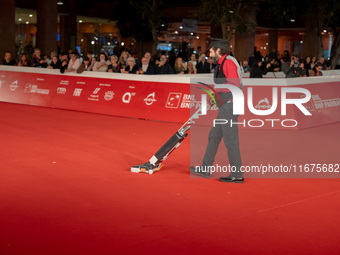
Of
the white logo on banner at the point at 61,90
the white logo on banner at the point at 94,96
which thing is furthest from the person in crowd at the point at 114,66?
the white logo on banner at the point at 61,90

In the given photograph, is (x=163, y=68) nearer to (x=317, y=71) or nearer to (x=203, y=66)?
(x=203, y=66)

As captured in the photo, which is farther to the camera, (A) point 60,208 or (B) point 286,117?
(B) point 286,117

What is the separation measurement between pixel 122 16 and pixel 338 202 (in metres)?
27.0

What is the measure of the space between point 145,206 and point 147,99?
7.65m

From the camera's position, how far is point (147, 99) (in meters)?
12.5

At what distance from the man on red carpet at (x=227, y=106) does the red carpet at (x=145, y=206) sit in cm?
34

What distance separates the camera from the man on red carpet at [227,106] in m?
6.04

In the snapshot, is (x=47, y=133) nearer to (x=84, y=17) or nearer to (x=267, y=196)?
(x=267, y=196)

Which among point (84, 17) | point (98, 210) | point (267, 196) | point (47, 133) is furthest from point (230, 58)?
point (84, 17)

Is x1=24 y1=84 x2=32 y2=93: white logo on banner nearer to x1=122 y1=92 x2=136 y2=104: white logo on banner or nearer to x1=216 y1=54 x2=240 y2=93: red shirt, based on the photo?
x1=122 y1=92 x2=136 y2=104: white logo on banner

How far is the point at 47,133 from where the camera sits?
9.98m

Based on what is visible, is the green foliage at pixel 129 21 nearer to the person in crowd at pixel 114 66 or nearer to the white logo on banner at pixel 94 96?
the person in crowd at pixel 114 66

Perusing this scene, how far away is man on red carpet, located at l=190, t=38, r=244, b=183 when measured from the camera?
6.04m

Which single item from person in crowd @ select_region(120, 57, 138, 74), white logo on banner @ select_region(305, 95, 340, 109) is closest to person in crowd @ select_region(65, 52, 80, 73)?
person in crowd @ select_region(120, 57, 138, 74)
